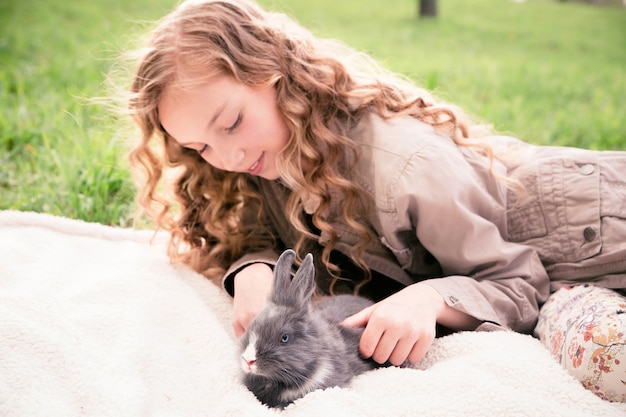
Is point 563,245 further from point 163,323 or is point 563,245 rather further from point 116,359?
point 116,359

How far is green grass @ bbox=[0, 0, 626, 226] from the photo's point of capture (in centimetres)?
307

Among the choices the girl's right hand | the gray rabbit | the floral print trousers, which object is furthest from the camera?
the girl's right hand

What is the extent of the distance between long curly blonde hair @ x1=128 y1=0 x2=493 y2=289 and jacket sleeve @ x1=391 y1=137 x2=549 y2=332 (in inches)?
8.6

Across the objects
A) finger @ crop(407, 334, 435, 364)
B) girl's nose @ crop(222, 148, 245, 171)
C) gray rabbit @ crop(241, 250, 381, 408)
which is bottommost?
finger @ crop(407, 334, 435, 364)

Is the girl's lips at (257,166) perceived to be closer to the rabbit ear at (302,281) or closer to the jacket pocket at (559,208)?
the rabbit ear at (302,281)

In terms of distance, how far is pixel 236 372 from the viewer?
67.0 inches

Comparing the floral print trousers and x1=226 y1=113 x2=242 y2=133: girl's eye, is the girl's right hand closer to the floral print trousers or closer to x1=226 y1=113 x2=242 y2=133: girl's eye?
x1=226 y1=113 x2=242 y2=133: girl's eye

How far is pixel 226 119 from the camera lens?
202cm

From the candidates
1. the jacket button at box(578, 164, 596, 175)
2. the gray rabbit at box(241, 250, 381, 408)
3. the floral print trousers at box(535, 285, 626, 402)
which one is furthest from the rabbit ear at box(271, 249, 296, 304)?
the jacket button at box(578, 164, 596, 175)

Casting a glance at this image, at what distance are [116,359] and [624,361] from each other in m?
1.39

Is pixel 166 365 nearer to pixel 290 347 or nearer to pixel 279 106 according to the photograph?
pixel 290 347

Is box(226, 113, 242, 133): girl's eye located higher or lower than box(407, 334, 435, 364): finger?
higher

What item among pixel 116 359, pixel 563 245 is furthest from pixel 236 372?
pixel 563 245

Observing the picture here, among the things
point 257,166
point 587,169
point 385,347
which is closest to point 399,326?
point 385,347
